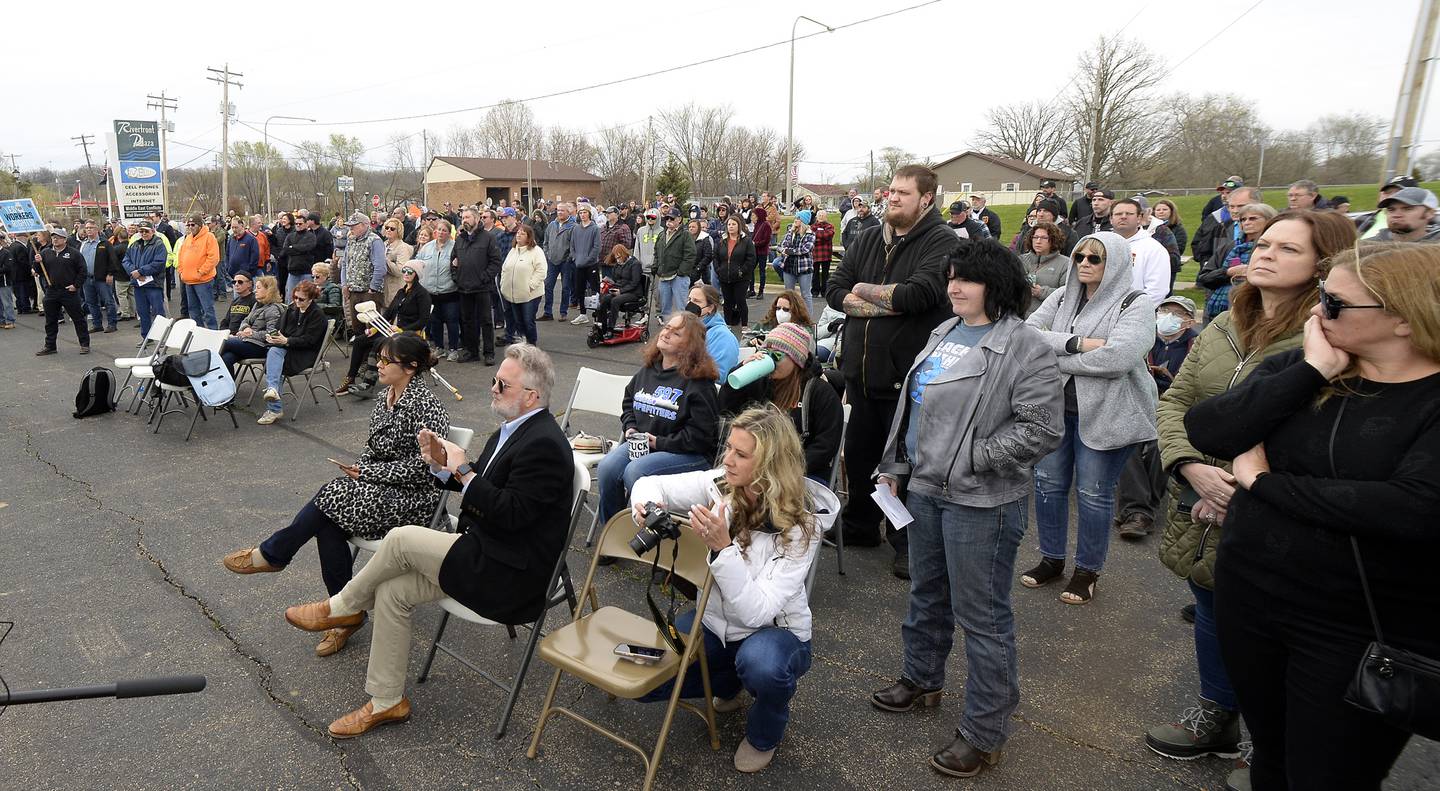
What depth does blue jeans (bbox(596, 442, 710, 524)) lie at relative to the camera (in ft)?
15.0

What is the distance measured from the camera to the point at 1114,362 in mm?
3900

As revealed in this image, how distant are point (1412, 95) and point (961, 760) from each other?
6889 mm

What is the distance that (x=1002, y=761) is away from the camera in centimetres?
300

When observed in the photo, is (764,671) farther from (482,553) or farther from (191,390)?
(191,390)

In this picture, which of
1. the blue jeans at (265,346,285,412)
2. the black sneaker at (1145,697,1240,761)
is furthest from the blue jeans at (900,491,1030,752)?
the blue jeans at (265,346,285,412)

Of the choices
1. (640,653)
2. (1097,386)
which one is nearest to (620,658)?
(640,653)

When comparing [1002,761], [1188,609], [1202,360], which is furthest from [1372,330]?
[1188,609]

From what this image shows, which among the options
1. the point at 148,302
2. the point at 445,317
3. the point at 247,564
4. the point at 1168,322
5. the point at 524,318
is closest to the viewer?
the point at 247,564

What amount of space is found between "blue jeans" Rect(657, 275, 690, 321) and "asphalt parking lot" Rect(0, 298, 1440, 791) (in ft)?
23.3

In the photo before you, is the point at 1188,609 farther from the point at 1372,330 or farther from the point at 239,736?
the point at 239,736

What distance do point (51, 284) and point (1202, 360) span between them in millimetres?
14425

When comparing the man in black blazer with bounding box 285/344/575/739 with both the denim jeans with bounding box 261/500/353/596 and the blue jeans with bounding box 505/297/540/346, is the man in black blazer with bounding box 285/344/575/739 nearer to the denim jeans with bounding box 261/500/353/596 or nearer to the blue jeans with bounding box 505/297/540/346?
the denim jeans with bounding box 261/500/353/596

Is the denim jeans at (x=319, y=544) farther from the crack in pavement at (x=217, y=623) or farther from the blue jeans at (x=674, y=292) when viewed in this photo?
the blue jeans at (x=674, y=292)

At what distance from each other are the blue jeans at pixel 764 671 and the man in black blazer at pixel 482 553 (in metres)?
0.71
